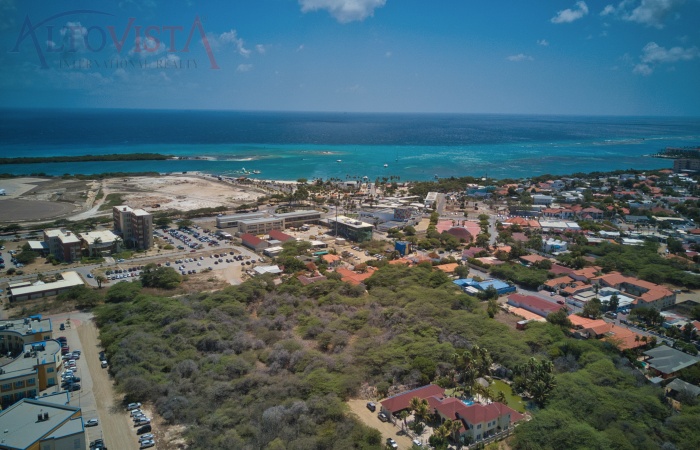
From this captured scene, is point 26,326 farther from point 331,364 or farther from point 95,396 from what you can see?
point 331,364

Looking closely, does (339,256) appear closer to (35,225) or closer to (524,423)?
(524,423)

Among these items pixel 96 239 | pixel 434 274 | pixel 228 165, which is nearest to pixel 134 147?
pixel 228 165

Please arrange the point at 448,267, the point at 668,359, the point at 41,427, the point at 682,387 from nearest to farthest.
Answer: the point at 41,427
the point at 682,387
the point at 668,359
the point at 448,267

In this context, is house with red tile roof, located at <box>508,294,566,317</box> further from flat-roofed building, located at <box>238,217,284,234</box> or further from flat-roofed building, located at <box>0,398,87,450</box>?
flat-roofed building, located at <box>238,217,284,234</box>

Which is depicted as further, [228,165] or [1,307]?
[228,165]

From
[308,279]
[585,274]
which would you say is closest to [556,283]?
[585,274]

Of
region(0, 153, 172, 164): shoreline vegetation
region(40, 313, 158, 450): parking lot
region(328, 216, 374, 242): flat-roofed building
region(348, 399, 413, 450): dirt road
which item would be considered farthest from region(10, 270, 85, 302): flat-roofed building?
region(0, 153, 172, 164): shoreline vegetation
